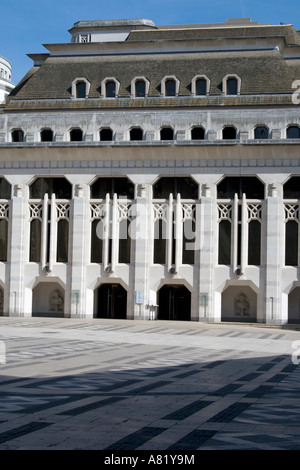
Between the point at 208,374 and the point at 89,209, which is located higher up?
the point at 89,209

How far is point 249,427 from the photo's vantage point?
15180 millimetres

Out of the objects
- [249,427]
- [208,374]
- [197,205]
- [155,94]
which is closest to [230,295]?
[197,205]

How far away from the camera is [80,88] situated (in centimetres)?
6234

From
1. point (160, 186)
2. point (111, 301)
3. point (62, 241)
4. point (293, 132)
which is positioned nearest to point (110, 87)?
point (160, 186)

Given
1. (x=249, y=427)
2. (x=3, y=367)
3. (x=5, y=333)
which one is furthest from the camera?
(x=5, y=333)

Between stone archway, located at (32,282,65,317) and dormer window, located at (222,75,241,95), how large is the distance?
19.0 meters

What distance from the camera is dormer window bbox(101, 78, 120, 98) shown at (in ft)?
202

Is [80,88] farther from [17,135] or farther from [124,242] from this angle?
[124,242]

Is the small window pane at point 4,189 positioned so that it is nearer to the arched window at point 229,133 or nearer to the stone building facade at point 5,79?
the arched window at point 229,133

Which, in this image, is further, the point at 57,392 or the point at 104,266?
the point at 104,266

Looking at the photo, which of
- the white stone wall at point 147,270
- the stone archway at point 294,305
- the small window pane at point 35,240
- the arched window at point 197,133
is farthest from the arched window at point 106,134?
the stone archway at point 294,305

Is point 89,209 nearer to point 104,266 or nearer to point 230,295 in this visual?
point 104,266

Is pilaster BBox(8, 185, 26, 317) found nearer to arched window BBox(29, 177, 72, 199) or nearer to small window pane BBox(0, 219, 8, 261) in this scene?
small window pane BBox(0, 219, 8, 261)
